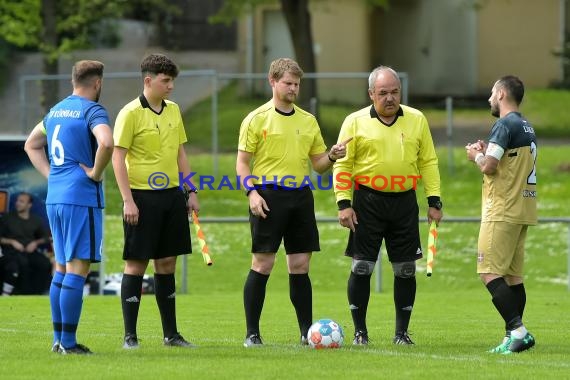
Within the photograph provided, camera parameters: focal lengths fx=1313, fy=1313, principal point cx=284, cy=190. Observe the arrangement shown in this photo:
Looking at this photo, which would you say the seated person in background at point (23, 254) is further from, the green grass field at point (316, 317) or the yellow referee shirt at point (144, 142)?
the yellow referee shirt at point (144, 142)

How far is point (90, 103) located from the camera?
9766mm

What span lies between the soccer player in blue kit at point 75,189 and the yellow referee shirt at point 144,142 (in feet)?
1.17

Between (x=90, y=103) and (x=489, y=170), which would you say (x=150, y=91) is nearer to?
(x=90, y=103)

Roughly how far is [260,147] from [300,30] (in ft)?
67.2

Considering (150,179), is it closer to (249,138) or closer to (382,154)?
(249,138)

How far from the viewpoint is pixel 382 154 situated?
10.6 meters

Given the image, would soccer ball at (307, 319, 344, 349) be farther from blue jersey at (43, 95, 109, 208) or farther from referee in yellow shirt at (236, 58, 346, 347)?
blue jersey at (43, 95, 109, 208)

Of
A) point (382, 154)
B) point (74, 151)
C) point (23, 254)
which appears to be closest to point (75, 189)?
point (74, 151)

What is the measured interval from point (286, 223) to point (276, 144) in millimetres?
637

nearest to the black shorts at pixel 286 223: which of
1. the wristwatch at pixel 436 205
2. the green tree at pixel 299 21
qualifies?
the wristwatch at pixel 436 205

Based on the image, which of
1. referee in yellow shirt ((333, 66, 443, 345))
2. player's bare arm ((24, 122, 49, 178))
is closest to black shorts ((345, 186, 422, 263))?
referee in yellow shirt ((333, 66, 443, 345))

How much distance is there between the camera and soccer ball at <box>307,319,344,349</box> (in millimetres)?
10250

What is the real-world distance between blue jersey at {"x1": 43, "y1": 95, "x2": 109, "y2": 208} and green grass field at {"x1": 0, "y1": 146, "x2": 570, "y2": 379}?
1.19 metres

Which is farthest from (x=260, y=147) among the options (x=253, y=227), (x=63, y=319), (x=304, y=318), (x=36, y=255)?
(x=36, y=255)
